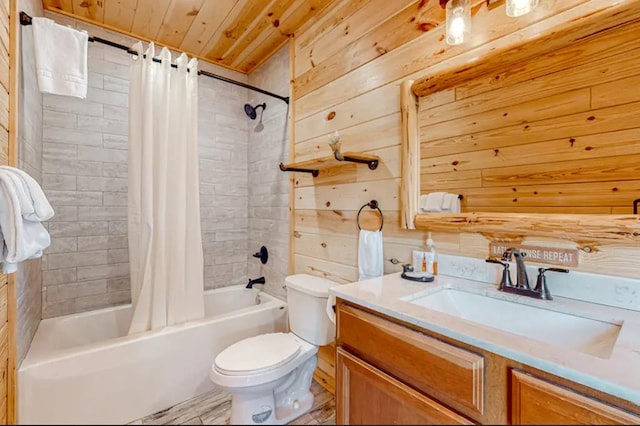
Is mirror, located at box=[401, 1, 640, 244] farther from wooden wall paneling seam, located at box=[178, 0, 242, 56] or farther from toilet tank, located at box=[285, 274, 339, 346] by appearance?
wooden wall paneling seam, located at box=[178, 0, 242, 56]

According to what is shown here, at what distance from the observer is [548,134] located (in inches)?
41.0

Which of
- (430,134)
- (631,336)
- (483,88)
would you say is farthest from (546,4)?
(631,336)

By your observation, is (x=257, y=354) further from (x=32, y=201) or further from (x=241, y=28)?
(x=241, y=28)

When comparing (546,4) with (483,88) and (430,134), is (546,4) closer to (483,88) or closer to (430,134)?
(483,88)

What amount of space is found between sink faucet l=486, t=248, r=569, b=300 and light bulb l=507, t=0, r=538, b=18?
2.80ft

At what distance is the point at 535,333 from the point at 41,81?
2227 millimetres

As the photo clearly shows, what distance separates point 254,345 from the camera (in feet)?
4.13

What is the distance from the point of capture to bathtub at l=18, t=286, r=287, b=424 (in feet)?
1.37

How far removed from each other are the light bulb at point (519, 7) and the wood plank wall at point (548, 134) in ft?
0.57

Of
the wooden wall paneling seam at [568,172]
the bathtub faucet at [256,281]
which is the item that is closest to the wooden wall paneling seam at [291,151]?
the bathtub faucet at [256,281]

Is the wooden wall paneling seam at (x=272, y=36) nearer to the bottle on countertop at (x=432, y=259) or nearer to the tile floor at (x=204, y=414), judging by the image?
the bottle on countertop at (x=432, y=259)

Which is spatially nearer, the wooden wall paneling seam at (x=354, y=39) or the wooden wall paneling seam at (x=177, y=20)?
the wooden wall paneling seam at (x=354, y=39)

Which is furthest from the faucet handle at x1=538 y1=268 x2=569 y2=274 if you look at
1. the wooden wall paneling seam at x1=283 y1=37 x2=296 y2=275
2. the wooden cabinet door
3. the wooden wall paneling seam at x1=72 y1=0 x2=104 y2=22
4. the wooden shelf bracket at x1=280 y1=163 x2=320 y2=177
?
the wooden wall paneling seam at x1=72 y1=0 x2=104 y2=22

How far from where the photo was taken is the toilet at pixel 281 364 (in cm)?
54
